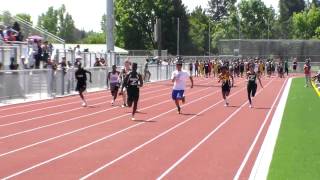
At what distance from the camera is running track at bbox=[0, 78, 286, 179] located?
35.2 ft

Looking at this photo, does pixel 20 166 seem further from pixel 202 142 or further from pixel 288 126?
pixel 288 126

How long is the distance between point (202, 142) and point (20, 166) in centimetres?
474

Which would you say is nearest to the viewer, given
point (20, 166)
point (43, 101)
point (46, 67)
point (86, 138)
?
point (20, 166)

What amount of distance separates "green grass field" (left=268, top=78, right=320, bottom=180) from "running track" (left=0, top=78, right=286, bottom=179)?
1.64 feet

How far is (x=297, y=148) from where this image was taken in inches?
527

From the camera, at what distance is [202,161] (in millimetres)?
11820

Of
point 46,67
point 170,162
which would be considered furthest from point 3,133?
point 46,67

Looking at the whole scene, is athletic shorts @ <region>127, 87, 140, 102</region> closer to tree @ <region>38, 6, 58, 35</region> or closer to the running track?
the running track

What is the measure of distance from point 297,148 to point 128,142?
Answer: 357cm

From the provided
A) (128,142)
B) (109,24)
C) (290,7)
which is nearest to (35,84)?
(128,142)

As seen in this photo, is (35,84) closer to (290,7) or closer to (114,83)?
(114,83)

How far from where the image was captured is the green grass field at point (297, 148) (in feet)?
34.5

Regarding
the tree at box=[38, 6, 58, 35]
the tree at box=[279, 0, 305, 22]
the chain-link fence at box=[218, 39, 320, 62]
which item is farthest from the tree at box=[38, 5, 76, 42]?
the chain-link fence at box=[218, 39, 320, 62]

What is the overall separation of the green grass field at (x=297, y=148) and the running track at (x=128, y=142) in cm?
50
